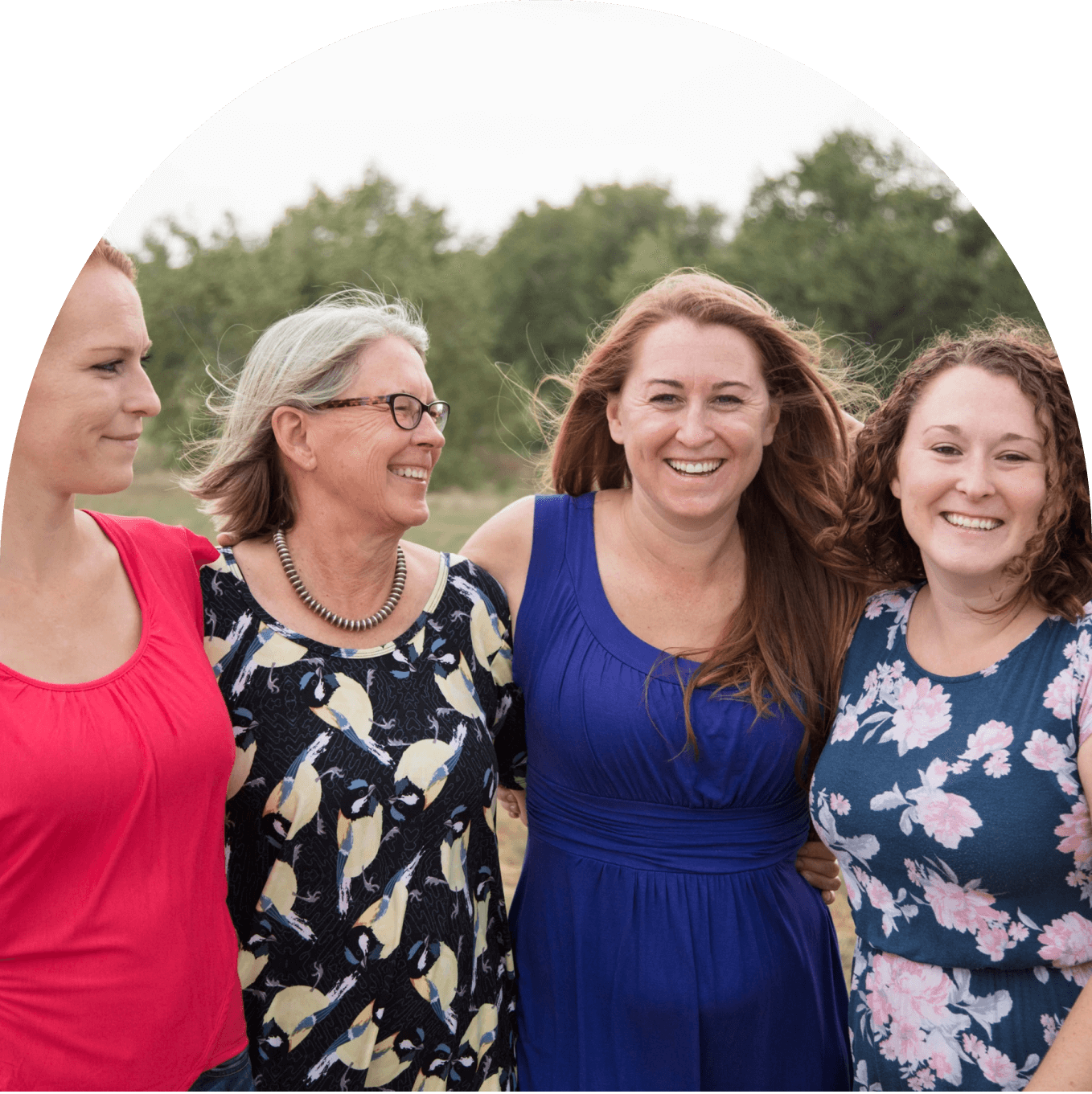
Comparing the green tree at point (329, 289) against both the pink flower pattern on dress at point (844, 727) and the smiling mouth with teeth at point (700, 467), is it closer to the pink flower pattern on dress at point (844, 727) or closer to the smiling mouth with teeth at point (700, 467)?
the smiling mouth with teeth at point (700, 467)

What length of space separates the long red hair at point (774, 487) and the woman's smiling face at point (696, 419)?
91mm

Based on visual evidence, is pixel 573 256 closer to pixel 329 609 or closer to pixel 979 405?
pixel 329 609

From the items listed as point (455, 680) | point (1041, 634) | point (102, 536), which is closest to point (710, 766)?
point (455, 680)

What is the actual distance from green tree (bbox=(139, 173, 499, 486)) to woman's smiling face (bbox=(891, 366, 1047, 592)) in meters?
35.7

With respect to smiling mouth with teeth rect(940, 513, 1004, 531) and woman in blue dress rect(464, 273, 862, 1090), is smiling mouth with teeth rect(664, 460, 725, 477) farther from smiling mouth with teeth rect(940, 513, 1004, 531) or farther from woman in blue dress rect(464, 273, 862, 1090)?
smiling mouth with teeth rect(940, 513, 1004, 531)

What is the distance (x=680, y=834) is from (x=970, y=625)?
3.50ft

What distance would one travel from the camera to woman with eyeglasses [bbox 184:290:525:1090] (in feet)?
9.30

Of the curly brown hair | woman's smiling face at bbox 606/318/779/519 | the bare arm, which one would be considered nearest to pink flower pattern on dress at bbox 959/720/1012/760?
the bare arm

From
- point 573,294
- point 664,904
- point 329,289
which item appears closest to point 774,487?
point 664,904

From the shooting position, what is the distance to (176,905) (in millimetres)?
2480

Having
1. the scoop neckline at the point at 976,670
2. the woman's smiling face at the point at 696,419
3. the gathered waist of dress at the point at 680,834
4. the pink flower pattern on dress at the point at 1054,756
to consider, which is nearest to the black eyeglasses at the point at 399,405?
the woman's smiling face at the point at 696,419

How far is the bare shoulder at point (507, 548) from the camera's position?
11.7ft

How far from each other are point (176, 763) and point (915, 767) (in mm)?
1814

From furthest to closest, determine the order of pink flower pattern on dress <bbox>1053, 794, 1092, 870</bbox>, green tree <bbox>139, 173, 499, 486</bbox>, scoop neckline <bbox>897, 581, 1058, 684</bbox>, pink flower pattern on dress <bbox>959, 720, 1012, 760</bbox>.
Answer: green tree <bbox>139, 173, 499, 486</bbox>, scoop neckline <bbox>897, 581, 1058, 684</bbox>, pink flower pattern on dress <bbox>959, 720, 1012, 760</bbox>, pink flower pattern on dress <bbox>1053, 794, 1092, 870</bbox>
